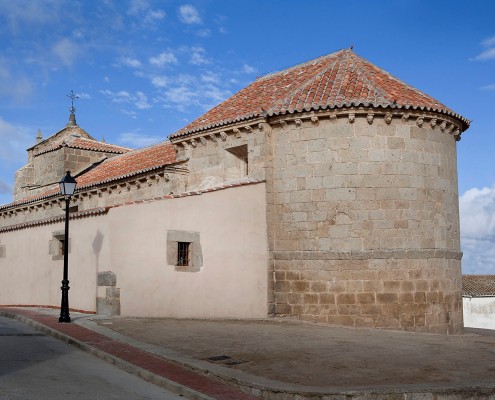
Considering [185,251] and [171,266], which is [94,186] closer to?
[185,251]

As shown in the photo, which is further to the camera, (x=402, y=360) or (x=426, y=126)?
(x=426, y=126)

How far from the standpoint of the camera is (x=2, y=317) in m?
15.2

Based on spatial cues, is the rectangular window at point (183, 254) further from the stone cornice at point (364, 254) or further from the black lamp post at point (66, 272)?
the black lamp post at point (66, 272)

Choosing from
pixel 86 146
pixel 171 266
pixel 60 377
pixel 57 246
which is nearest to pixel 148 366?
pixel 60 377

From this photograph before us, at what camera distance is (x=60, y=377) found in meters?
7.96

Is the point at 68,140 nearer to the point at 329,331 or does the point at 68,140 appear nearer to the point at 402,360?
the point at 329,331

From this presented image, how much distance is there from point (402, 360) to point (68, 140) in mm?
24114

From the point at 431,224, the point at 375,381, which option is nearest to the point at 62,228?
the point at 431,224

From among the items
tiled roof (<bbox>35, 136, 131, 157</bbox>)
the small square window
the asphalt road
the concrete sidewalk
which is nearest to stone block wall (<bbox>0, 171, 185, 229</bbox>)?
the small square window

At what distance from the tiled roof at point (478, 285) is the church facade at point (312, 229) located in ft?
75.0

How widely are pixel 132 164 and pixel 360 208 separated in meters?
10.6

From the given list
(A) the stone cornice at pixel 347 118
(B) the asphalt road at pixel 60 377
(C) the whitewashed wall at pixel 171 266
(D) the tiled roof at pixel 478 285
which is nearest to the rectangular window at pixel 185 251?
(C) the whitewashed wall at pixel 171 266

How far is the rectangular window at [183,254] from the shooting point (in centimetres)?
1538

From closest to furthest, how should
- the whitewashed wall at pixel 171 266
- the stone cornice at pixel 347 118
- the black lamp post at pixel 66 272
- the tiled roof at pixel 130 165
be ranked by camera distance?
the black lamp post at pixel 66 272 → the whitewashed wall at pixel 171 266 → the stone cornice at pixel 347 118 → the tiled roof at pixel 130 165
